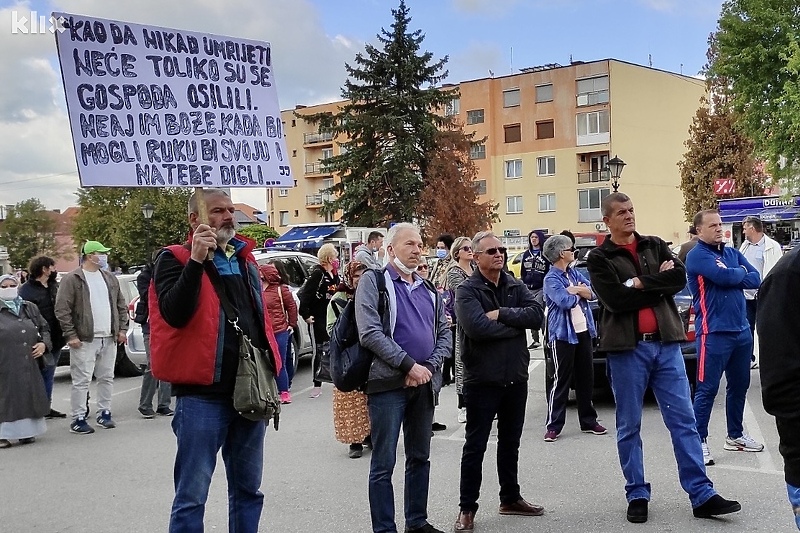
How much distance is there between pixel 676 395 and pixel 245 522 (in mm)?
2904

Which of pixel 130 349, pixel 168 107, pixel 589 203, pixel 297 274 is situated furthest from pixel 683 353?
pixel 589 203

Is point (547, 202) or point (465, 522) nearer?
point (465, 522)

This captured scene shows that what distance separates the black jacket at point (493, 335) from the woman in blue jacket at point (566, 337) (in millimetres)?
2510

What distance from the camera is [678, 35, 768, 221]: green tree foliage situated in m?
41.4

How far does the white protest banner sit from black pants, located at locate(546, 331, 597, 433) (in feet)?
13.0

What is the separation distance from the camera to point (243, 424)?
13.8 feet

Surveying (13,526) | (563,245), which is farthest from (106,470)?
(563,245)

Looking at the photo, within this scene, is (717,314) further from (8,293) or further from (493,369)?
(8,293)

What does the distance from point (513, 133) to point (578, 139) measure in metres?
4.92

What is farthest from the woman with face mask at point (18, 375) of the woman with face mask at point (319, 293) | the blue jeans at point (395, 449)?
the blue jeans at point (395, 449)

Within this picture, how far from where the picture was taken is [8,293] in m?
8.62

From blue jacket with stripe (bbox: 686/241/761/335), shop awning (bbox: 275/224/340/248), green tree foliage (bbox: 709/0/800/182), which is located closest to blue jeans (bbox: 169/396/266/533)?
blue jacket with stripe (bbox: 686/241/761/335)

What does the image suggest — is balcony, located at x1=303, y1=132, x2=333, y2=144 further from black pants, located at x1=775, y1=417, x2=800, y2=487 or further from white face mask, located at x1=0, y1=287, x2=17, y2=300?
black pants, located at x1=775, y1=417, x2=800, y2=487

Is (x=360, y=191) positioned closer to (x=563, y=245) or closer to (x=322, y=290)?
(x=322, y=290)
